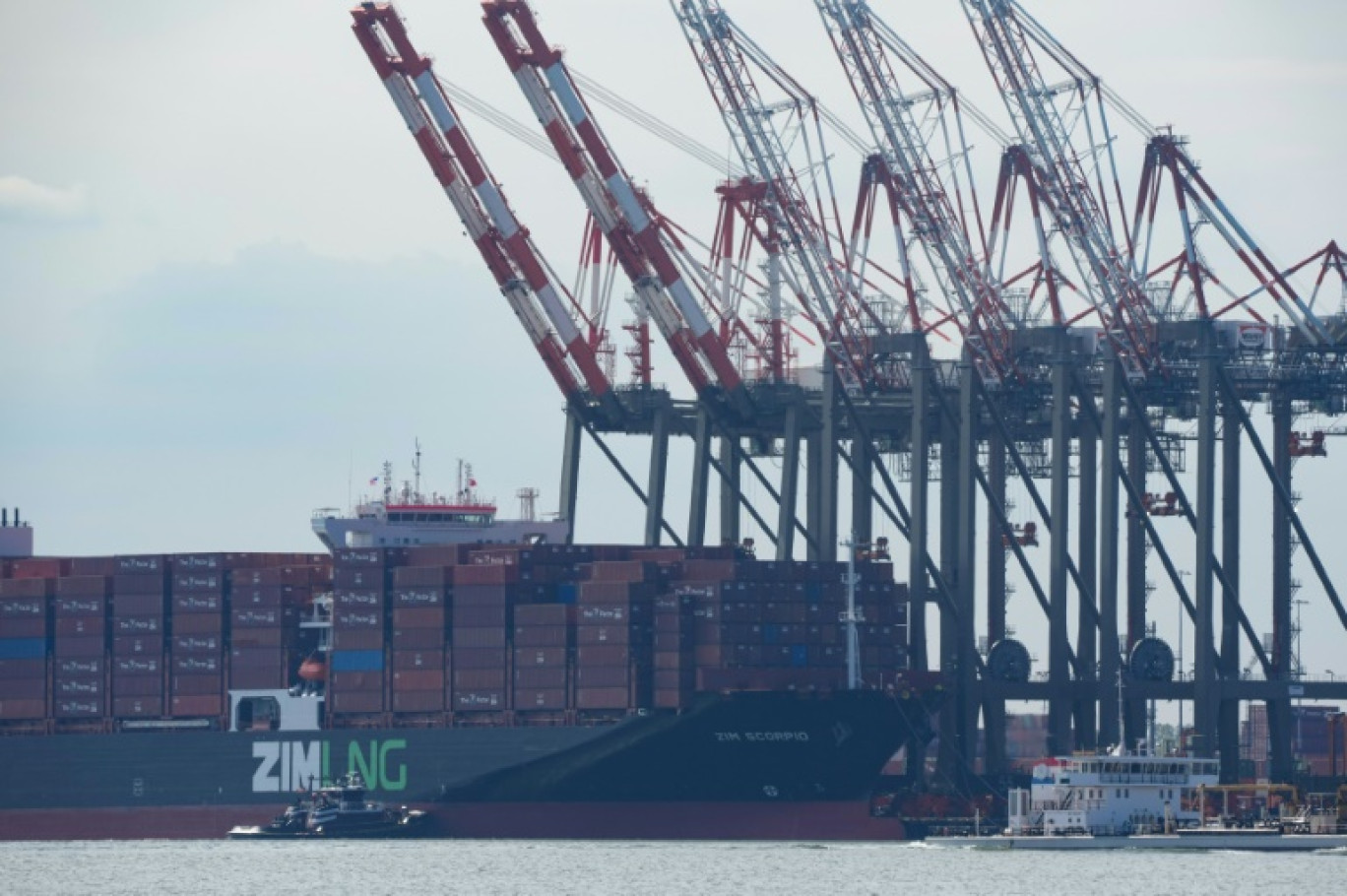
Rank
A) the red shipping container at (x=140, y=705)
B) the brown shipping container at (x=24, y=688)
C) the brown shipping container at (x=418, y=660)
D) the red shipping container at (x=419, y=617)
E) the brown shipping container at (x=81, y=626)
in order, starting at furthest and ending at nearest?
1. the brown shipping container at (x=24, y=688)
2. the brown shipping container at (x=81, y=626)
3. the red shipping container at (x=140, y=705)
4. the brown shipping container at (x=418, y=660)
5. the red shipping container at (x=419, y=617)

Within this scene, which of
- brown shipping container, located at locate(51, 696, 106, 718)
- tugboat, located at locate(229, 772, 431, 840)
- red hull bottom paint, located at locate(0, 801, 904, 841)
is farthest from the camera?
brown shipping container, located at locate(51, 696, 106, 718)

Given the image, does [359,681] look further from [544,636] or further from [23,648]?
[23,648]

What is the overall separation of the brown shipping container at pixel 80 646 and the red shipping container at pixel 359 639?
934 centimetres

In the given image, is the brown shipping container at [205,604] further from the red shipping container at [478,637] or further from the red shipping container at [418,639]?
the red shipping container at [478,637]

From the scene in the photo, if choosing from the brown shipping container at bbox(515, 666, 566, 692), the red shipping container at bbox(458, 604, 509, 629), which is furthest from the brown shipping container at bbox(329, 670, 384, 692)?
the brown shipping container at bbox(515, 666, 566, 692)

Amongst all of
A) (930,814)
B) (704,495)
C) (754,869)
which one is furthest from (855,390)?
(754,869)

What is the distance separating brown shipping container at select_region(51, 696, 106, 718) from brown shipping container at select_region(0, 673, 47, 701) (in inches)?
37.5

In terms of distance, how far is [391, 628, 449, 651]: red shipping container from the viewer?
122500mm

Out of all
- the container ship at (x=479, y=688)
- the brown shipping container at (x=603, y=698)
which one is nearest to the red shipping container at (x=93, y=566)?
the container ship at (x=479, y=688)

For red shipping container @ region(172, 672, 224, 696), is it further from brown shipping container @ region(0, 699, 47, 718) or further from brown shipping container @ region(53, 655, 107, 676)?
brown shipping container @ region(0, 699, 47, 718)

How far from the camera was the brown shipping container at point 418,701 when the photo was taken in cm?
12244

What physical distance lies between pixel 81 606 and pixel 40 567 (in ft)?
19.8

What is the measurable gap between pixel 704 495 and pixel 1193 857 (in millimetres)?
23305

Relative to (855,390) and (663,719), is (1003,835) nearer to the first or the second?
(663,719)
